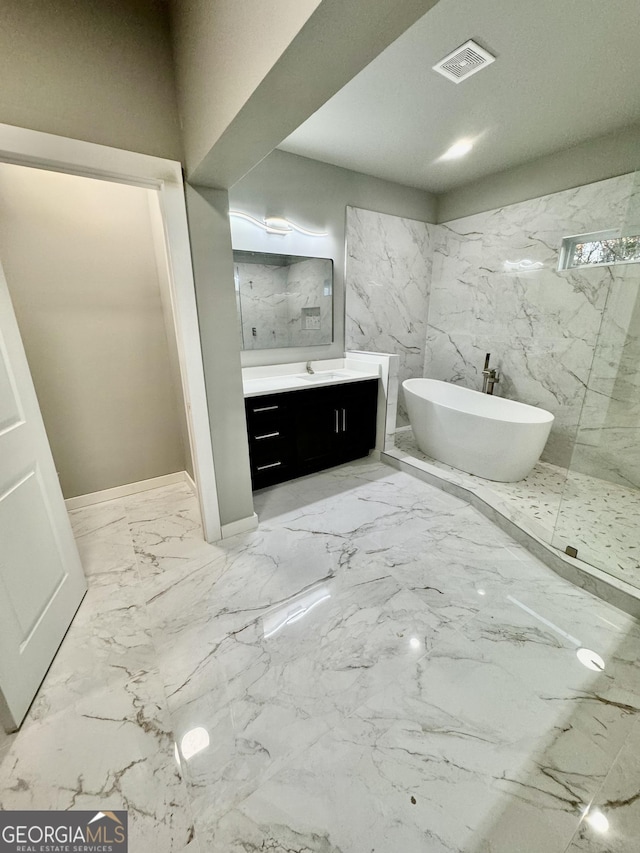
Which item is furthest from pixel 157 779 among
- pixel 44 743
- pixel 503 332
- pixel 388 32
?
pixel 503 332

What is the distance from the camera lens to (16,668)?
1159 mm

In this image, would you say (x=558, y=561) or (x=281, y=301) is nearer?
(x=558, y=561)

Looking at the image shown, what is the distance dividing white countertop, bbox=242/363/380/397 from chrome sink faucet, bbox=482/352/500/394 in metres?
1.16

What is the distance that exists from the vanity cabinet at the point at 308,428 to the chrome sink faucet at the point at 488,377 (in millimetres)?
1171

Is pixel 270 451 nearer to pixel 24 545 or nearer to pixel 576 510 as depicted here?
pixel 24 545

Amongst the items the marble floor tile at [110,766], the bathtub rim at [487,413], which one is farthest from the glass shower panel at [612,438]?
the marble floor tile at [110,766]

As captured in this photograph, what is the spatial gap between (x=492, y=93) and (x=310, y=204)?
1416mm

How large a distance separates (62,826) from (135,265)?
282cm

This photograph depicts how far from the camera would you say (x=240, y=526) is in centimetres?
218

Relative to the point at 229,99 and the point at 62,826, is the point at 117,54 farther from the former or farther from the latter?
the point at 62,826

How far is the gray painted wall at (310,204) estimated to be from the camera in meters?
2.60

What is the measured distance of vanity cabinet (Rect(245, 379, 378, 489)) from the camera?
8.20ft

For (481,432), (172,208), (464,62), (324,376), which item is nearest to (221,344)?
(172,208)

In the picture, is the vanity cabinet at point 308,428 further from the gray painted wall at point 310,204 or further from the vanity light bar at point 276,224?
the vanity light bar at point 276,224
